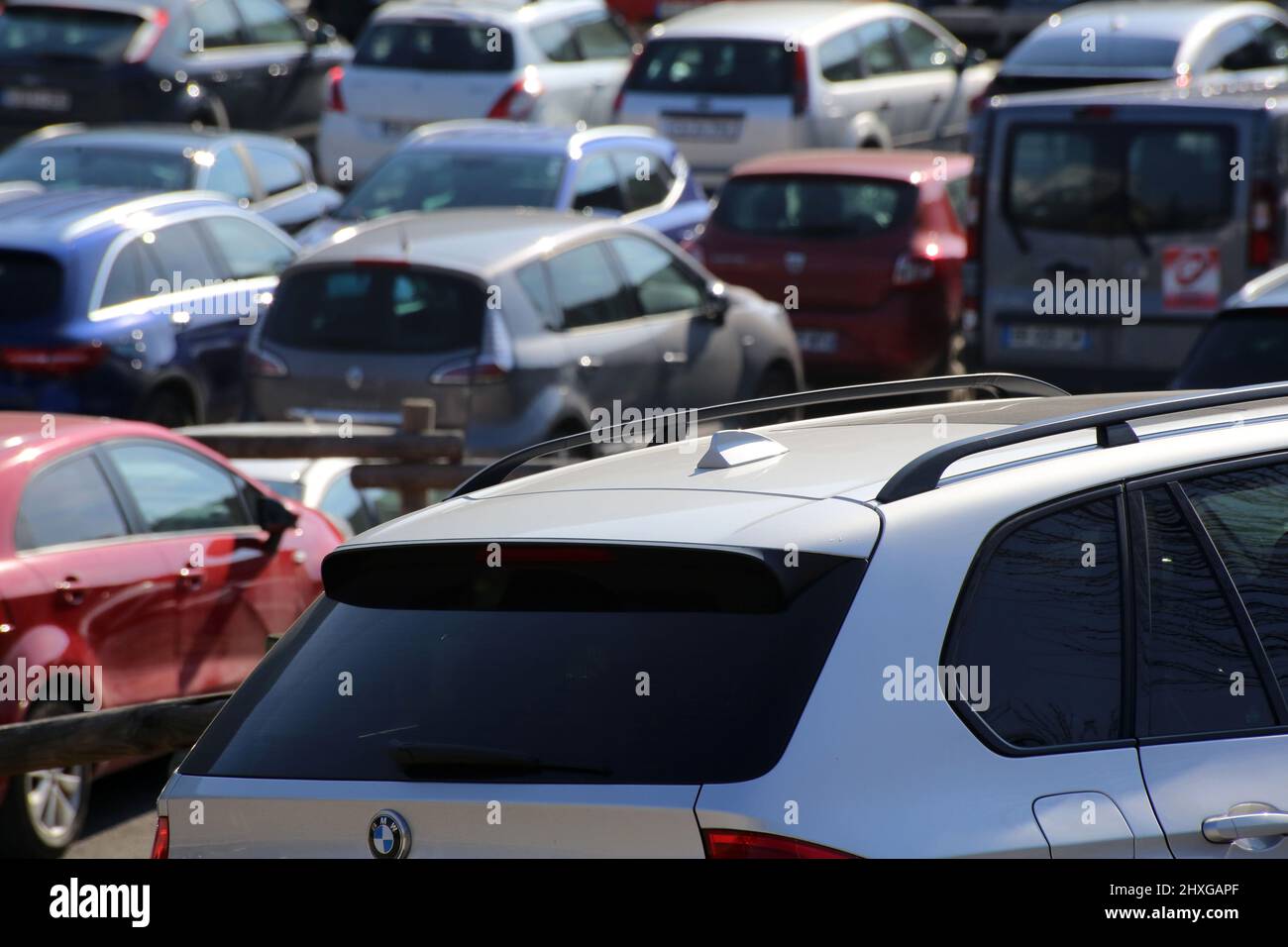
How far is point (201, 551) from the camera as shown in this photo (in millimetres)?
7785

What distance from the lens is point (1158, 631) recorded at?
321cm

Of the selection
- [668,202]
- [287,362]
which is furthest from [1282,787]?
[668,202]

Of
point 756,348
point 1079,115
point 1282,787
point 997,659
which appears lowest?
point 756,348

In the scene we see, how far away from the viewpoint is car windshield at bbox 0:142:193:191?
46.7 feet

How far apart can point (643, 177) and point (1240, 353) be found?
7865 millimetres

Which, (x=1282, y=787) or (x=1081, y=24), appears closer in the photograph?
(x=1282, y=787)

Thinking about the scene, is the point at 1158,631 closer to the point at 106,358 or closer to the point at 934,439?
the point at 934,439

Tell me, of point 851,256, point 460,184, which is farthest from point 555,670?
point 460,184

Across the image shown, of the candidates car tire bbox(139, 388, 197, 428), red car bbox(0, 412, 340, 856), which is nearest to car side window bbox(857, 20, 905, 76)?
car tire bbox(139, 388, 197, 428)

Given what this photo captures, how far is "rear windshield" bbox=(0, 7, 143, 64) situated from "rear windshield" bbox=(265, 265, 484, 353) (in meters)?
8.33

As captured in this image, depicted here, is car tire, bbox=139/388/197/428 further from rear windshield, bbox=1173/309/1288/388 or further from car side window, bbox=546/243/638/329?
rear windshield, bbox=1173/309/1288/388

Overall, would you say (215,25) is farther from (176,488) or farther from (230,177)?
(176,488)

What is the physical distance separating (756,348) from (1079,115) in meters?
2.32
